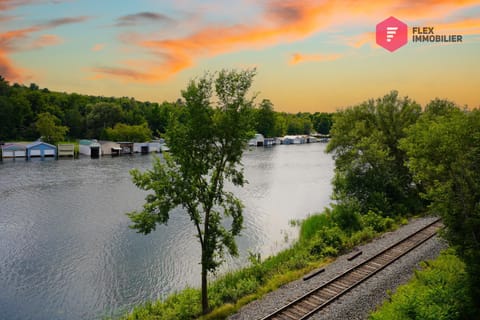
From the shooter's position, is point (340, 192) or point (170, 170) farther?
point (340, 192)

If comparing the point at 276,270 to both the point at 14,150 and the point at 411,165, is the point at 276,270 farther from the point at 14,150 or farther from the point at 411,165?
the point at 14,150

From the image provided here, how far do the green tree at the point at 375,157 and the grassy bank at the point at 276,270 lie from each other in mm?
3408

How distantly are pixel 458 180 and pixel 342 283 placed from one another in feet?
24.5

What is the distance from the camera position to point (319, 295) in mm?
16359

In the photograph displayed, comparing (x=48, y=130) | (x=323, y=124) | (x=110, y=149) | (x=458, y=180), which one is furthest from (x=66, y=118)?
(x=323, y=124)

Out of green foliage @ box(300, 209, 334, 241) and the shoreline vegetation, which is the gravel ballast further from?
green foliage @ box(300, 209, 334, 241)

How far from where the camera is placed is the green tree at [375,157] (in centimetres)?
3177

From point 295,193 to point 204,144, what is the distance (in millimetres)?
32134

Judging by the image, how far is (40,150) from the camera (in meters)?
75.4

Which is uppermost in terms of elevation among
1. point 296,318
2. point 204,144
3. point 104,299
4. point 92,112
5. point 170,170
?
point 92,112

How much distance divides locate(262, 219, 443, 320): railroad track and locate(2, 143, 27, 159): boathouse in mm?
76522

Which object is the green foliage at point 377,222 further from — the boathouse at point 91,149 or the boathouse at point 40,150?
the boathouse at point 40,150

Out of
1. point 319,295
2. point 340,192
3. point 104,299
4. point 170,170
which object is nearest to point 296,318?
point 319,295

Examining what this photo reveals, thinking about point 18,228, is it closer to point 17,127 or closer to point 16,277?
point 16,277
